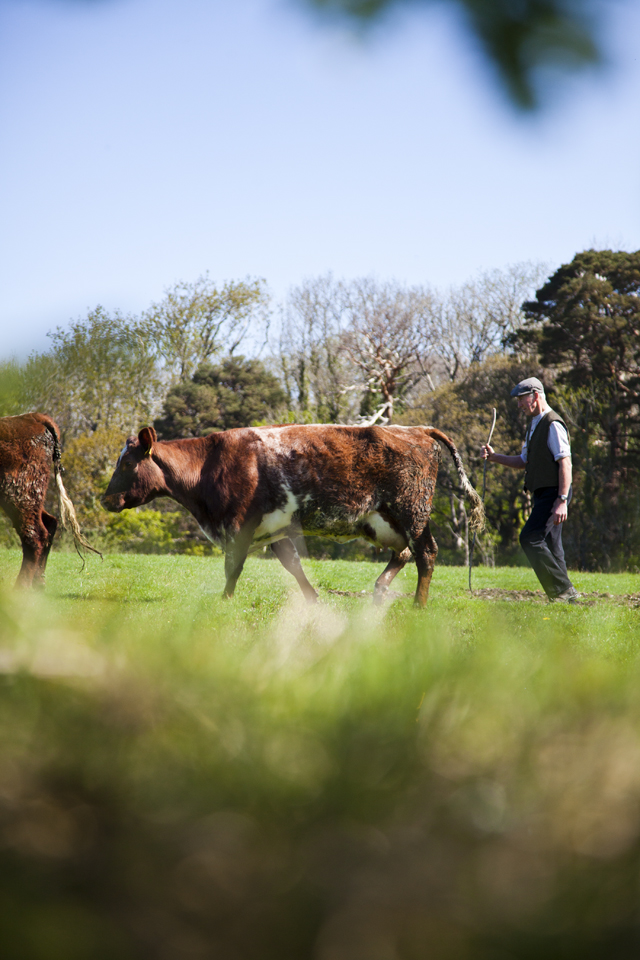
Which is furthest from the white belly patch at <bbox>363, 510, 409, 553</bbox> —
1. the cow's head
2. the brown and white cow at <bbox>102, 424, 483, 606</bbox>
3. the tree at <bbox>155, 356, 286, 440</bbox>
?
the tree at <bbox>155, 356, 286, 440</bbox>

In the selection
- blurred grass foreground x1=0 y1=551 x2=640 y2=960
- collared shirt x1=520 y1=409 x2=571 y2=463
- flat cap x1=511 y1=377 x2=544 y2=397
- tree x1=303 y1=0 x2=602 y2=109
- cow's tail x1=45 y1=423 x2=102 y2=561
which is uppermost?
flat cap x1=511 y1=377 x2=544 y2=397

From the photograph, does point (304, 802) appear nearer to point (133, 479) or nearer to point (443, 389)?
point (133, 479)

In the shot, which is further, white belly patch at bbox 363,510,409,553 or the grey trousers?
white belly patch at bbox 363,510,409,553

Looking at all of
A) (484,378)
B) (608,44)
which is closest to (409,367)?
(484,378)

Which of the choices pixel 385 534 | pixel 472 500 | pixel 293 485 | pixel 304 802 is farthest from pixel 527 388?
pixel 304 802

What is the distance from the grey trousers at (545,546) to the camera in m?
6.61

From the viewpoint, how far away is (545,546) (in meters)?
6.71

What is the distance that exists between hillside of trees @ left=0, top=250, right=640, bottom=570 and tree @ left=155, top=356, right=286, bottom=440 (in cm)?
6

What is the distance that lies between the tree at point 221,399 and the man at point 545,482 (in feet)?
73.3

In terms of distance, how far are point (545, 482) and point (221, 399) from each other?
961 inches

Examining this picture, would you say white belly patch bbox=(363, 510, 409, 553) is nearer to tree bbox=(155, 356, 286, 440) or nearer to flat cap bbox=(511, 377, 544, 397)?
flat cap bbox=(511, 377, 544, 397)

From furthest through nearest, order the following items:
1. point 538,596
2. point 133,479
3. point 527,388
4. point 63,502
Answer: point 538,596
point 133,479
point 527,388
point 63,502

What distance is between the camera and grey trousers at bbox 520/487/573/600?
6.61 m

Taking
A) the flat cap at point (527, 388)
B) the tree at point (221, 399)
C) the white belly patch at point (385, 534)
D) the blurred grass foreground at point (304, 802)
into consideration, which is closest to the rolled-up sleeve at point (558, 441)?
the flat cap at point (527, 388)
